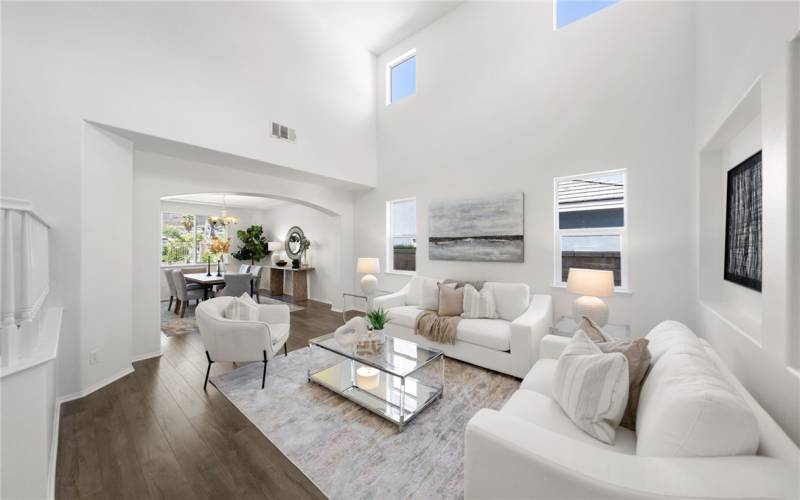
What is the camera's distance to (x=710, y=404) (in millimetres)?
888

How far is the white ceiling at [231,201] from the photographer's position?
6.82 meters

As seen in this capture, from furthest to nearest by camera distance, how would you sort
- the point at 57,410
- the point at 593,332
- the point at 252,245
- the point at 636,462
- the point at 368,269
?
the point at 252,245 < the point at 368,269 < the point at 57,410 < the point at 593,332 < the point at 636,462

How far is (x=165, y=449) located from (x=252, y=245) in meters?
6.28

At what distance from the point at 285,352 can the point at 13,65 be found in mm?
3332


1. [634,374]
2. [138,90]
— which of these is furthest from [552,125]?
[138,90]

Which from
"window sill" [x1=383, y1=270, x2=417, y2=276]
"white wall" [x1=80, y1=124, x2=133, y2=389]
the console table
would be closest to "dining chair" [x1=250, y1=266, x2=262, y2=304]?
the console table

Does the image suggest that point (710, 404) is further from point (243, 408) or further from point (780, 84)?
point (243, 408)

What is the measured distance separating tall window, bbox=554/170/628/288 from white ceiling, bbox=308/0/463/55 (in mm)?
3377

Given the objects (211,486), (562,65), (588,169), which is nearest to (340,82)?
(562,65)

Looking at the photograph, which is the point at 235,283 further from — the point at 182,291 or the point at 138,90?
the point at 138,90

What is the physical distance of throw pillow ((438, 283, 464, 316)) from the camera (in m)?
3.43

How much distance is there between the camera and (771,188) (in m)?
1.27

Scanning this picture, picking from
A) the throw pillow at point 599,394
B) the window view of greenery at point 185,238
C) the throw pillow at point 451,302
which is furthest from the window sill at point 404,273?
the window view of greenery at point 185,238

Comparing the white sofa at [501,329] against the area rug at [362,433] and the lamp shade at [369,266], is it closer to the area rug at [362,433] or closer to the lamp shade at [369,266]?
the area rug at [362,433]
